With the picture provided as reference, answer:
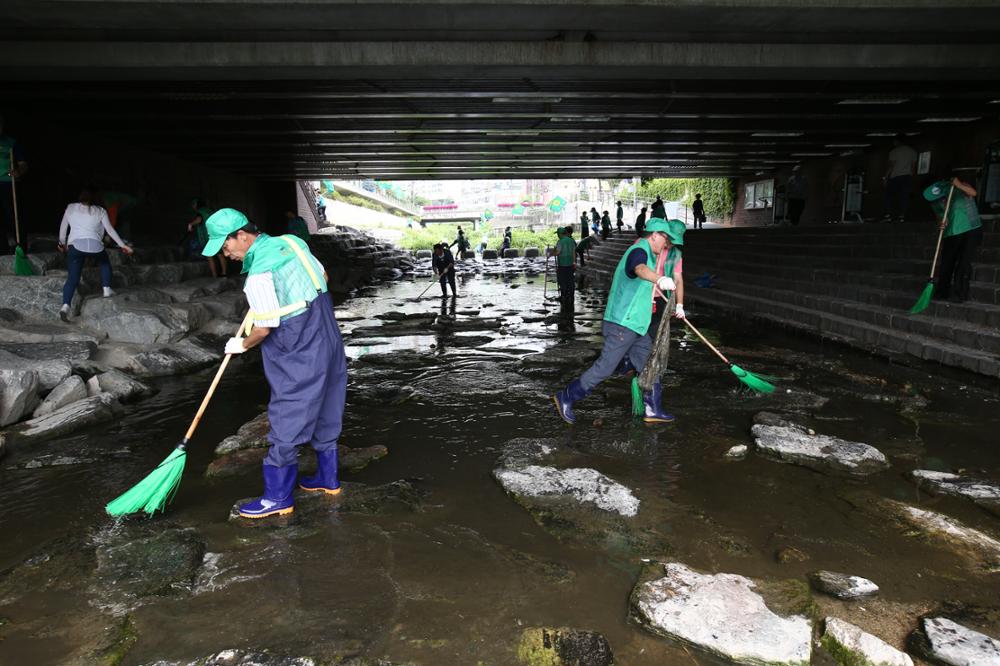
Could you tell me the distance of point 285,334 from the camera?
3.34 meters

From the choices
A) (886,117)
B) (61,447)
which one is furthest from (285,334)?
(886,117)

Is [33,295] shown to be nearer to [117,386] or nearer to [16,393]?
[117,386]

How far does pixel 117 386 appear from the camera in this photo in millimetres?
6238

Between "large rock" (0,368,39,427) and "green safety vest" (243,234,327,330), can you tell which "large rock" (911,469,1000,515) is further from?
"large rock" (0,368,39,427)

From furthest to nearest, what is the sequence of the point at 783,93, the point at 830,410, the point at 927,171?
1. the point at 927,171
2. the point at 783,93
3. the point at 830,410

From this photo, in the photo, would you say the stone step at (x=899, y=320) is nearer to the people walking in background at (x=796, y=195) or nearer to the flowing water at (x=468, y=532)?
the flowing water at (x=468, y=532)

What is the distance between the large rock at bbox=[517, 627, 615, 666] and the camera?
94.1 inches

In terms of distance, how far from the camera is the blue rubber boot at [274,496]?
349cm

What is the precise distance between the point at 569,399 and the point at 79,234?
6.54 metres

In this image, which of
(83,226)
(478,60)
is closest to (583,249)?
(478,60)

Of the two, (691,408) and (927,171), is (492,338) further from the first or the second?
(927,171)

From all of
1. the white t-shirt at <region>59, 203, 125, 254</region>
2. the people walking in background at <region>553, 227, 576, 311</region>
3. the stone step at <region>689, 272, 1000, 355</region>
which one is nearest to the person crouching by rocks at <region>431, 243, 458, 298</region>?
the people walking in background at <region>553, 227, 576, 311</region>

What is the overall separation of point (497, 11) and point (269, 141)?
451 inches

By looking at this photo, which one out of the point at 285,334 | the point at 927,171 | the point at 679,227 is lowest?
the point at 285,334
